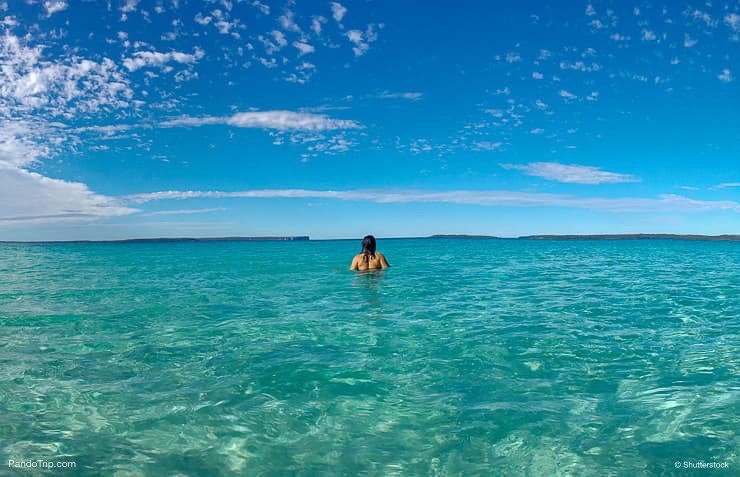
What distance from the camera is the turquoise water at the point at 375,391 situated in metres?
5.12

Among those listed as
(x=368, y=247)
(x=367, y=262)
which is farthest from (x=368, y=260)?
(x=368, y=247)

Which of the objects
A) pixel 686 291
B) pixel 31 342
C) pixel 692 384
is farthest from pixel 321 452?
pixel 686 291

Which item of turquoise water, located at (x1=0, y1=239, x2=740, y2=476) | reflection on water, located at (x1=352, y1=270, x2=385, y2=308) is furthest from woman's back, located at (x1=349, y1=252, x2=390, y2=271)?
turquoise water, located at (x1=0, y1=239, x2=740, y2=476)

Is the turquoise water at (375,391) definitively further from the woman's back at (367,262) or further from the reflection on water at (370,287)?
the woman's back at (367,262)

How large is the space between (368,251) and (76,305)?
44.1 feet

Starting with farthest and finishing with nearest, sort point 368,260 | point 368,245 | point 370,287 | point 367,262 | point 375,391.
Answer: point 367,262
point 368,260
point 368,245
point 370,287
point 375,391

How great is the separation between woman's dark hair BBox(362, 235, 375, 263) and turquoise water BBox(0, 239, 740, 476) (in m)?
8.91

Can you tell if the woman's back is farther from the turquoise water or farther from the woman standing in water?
the turquoise water

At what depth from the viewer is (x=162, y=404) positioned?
21.5ft

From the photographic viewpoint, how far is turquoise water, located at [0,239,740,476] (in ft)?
16.8

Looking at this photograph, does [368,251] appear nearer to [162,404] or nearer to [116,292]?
[116,292]

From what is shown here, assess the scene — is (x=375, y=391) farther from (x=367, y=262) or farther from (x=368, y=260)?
(x=367, y=262)

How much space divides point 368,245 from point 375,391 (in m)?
16.6

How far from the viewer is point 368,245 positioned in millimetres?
23609
